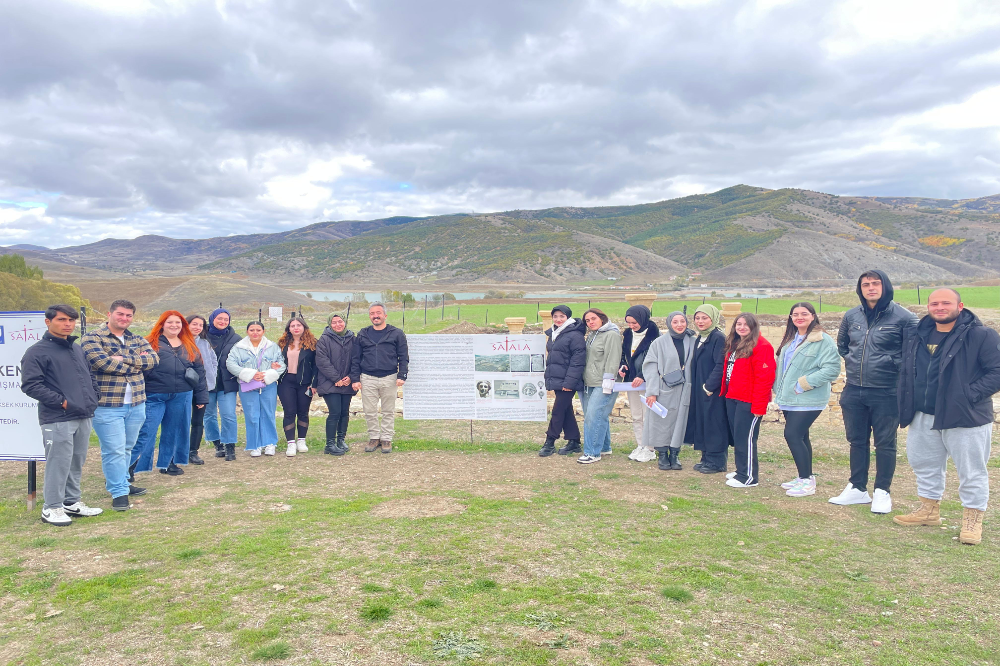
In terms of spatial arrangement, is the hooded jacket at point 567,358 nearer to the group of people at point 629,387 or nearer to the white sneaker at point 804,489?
the group of people at point 629,387

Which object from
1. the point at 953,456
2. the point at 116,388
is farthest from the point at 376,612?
the point at 953,456

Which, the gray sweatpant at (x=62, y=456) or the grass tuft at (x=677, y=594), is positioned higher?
the gray sweatpant at (x=62, y=456)

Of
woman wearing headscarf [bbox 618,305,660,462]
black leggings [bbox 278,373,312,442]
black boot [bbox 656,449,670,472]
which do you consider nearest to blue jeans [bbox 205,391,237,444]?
black leggings [bbox 278,373,312,442]

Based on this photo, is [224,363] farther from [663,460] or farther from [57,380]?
[663,460]

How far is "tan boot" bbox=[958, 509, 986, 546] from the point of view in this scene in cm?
492

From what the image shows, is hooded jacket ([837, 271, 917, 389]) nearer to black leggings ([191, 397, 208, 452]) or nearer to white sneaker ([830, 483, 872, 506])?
white sneaker ([830, 483, 872, 506])

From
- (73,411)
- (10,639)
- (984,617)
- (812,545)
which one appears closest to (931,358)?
(812,545)

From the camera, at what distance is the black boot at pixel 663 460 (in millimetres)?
7559

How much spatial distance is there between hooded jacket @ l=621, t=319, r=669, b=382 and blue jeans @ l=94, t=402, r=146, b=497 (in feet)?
18.2

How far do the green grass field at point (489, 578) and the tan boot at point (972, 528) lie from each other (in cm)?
9

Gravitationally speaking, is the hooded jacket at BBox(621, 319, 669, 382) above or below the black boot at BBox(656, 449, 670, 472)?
above

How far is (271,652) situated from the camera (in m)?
3.29

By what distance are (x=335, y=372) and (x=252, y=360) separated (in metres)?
1.02

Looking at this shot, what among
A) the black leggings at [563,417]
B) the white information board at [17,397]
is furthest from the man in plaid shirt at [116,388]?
the black leggings at [563,417]
